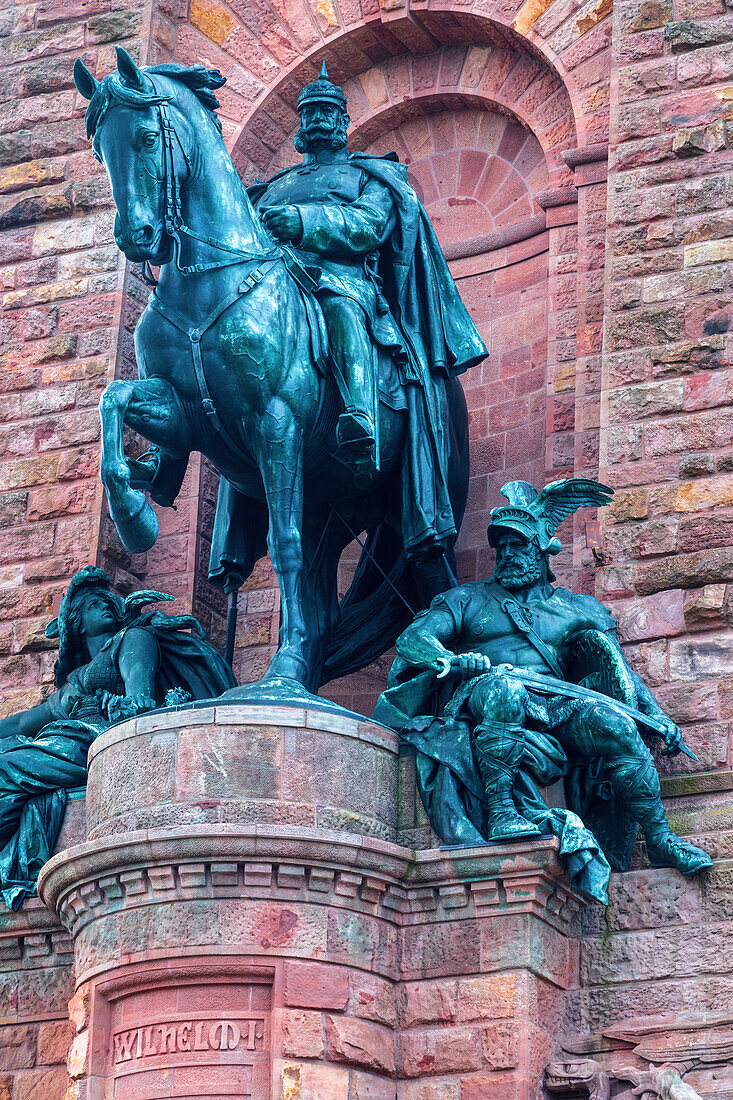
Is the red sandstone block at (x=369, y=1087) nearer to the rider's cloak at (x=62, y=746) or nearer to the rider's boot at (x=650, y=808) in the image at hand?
the rider's boot at (x=650, y=808)

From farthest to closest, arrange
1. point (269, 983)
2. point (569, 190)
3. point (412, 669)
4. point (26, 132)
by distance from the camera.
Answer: point (26, 132) < point (569, 190) < point (412, 669) < point (269, 983)

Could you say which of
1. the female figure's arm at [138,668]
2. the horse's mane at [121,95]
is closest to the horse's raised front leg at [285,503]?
the female figure's arm at [138,668]

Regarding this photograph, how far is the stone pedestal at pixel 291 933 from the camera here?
9.98 meters

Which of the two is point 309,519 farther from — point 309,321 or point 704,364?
point 704,364

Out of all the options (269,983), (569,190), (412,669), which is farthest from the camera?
(569,190)

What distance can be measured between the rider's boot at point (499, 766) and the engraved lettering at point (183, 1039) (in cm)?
165

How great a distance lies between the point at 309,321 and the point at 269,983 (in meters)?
3.52

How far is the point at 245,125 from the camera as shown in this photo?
15.1m

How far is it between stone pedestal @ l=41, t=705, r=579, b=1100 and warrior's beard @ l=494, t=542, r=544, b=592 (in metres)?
1.35

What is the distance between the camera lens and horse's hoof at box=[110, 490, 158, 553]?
1116 cm

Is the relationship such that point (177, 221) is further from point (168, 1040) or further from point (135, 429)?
point (168, 1040)

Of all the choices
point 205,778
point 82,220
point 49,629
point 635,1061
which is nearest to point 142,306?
point 82,220

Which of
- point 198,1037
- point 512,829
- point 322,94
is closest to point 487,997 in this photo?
point 512,829

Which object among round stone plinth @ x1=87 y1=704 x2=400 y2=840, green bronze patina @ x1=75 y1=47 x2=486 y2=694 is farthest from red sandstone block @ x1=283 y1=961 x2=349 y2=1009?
green bronze patina @ x1=75 y1=47 x2=486 y2=694
